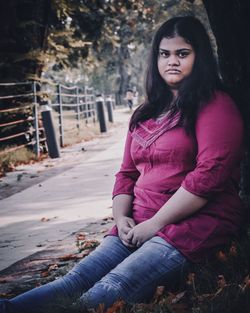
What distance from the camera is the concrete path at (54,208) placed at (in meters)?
4.88

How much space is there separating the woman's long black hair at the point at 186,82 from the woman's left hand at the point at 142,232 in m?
0.57

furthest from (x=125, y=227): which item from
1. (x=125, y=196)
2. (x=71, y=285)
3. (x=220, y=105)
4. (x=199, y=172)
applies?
(x=220, y=105)

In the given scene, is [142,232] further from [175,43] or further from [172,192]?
[175,43]

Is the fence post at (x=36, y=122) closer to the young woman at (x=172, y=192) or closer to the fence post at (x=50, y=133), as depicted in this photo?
the fence post at (x=50, y=133)

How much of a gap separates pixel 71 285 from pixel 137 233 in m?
0.45

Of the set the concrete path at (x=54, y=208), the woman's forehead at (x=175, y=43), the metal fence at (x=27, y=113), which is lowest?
the concrete path at (x=54, y=208)

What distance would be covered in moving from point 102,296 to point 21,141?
9796 mm

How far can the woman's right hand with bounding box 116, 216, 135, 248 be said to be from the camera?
2776 millimetres

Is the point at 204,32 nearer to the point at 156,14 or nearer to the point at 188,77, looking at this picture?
the point at 188,77

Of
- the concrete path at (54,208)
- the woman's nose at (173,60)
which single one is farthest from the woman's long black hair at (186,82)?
the concrete path at (54,208)

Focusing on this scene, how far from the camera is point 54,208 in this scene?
623 cm

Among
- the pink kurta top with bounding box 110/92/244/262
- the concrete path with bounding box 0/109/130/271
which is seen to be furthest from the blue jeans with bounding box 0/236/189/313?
the concrete path with bounding box 0/109/130/271

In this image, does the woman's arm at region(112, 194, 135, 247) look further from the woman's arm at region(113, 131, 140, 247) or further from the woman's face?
the woman's face

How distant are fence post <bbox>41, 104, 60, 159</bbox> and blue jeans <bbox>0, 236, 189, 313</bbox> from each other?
342 inches
